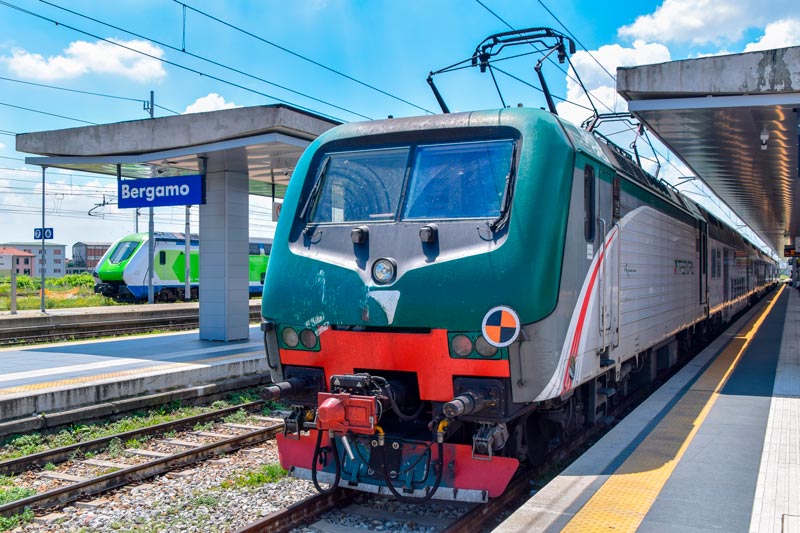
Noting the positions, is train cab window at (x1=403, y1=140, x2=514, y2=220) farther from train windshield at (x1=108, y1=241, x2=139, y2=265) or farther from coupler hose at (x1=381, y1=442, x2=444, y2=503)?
train windshield at (x1=108, y1=241, x2=139, y2=265)

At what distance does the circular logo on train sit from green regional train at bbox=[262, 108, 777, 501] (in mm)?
10

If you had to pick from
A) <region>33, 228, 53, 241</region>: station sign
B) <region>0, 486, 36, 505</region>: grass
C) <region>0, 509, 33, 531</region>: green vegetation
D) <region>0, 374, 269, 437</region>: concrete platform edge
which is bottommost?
<region>0, 509, 33, 531</region>: green vegetation

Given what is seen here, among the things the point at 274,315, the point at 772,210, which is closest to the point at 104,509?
the point at 274,315

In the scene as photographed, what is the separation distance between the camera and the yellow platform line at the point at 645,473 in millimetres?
4656

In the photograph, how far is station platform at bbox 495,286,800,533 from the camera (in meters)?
4.66

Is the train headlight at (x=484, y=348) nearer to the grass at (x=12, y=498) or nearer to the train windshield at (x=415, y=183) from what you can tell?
the train windshield at (x=415, y=183)

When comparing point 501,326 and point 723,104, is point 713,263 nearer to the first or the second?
point 723,104

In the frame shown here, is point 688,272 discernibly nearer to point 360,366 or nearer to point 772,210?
point 360,366

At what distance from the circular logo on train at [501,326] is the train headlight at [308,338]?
1.45 meters

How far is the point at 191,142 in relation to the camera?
13.2m

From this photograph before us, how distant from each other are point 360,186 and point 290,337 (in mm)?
1427

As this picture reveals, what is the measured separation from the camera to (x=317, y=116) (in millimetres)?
13219

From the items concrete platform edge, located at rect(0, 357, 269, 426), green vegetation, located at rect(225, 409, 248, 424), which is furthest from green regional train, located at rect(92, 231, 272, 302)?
green vegetation, located at rect(225, 409, 248, 424)

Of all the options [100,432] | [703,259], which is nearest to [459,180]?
[100,432]
